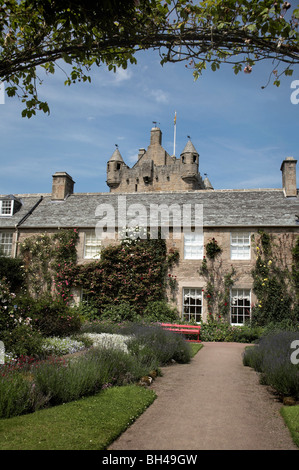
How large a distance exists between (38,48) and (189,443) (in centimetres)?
570

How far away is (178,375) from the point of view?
969 cm

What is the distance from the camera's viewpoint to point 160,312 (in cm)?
1775

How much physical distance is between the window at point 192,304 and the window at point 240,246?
2.41 m

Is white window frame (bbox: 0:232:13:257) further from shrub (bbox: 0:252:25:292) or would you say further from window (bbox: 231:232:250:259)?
window (bbox: 231:232:250:259)

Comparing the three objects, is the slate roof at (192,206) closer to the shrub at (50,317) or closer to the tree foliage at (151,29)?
the shrub at (50,317)

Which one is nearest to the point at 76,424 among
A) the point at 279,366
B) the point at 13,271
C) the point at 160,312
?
the point at 279,366

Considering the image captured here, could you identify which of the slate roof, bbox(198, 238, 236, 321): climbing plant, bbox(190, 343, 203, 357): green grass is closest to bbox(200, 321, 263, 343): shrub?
bbox(198, 238, 236, 321): climbing plant

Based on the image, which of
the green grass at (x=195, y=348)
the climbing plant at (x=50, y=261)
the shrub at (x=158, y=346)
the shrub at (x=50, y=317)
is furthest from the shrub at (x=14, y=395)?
the climbing plant at (x=50, y=261)

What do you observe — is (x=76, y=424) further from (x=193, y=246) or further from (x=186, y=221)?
(x=186, y=221)

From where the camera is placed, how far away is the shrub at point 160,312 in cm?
1750

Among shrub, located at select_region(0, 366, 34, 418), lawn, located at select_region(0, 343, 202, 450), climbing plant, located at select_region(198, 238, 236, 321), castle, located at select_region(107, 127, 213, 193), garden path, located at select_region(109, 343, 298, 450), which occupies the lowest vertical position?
→ garden path, located at select_region(109, 343, 298, 450)

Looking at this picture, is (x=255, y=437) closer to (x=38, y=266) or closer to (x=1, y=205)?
(x=38, y=266)

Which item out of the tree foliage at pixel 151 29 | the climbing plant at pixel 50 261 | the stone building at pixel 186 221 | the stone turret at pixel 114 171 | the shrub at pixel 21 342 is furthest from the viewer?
the stone turret at pixel 114 171

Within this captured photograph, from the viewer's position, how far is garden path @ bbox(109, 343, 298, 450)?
528 centimetres
